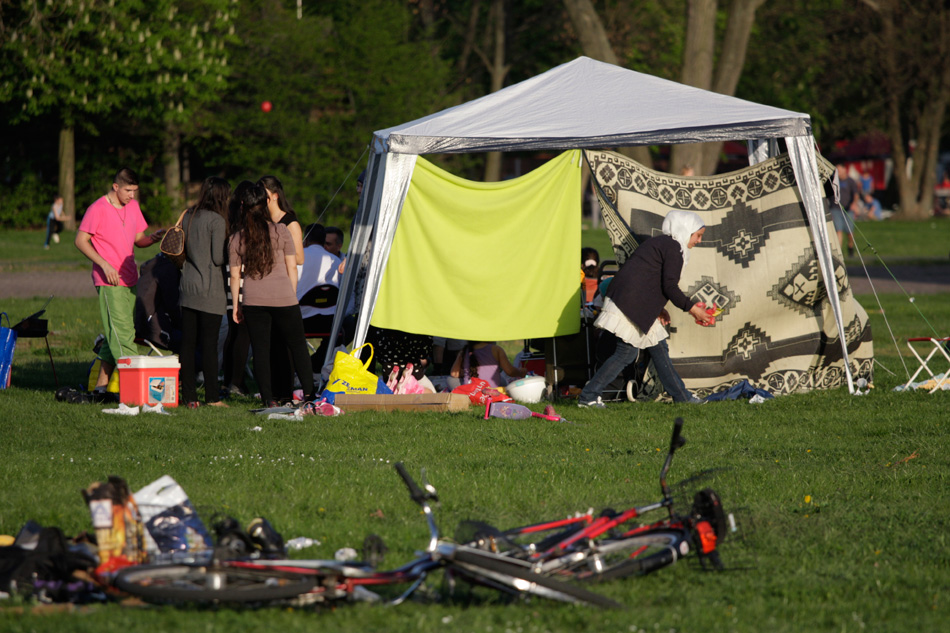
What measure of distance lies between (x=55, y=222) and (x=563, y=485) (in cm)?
2595

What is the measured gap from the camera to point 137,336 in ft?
31.1

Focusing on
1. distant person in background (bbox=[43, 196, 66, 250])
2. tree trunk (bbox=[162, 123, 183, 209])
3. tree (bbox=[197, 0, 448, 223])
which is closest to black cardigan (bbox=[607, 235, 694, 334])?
distant person in background (bbox=[43, 196, 66, 250])

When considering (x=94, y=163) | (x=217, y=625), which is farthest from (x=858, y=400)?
(x=94, y=163)

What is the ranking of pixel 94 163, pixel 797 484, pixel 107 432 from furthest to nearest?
pixel 94 163 → pixel 107 432 → pixel 797 484

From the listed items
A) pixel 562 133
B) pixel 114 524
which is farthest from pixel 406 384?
pixel 114 524

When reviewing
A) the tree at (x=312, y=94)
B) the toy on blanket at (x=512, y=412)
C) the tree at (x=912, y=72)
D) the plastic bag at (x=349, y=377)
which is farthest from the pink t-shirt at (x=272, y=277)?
the tree at (x=912, y=72)

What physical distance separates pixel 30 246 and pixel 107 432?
73.9 feet

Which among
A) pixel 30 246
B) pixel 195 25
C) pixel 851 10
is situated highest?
pixel 851 10

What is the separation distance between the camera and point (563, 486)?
20.0 ft

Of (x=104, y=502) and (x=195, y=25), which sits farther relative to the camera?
(x=195, y=25)

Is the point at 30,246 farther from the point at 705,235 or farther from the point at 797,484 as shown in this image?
the point at 797,484

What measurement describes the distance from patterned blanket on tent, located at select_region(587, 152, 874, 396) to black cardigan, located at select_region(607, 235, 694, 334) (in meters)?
0.81

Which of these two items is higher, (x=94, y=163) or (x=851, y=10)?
(x=851, y=10)

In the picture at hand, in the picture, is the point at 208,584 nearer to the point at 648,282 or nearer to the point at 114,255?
the point at 648,282
